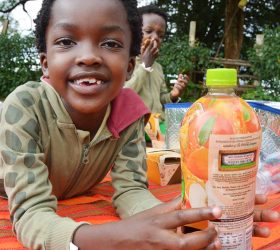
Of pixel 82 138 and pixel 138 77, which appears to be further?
pixel 138 77

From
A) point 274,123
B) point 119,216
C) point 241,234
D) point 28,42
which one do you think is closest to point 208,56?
point 28,42

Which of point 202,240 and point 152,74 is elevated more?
point 152,74

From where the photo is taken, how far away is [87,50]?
1.27 m

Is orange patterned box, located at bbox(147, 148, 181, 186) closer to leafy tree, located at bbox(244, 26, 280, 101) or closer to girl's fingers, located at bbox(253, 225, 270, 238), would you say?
girl's fingers, located at bbox(253, 225, 270, 238)

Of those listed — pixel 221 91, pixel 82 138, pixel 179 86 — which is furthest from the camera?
pixel 179 86

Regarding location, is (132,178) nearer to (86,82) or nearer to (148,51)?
(86,82)

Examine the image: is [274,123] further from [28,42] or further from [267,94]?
[28,42]

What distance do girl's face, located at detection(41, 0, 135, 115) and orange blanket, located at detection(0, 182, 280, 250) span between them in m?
0.39

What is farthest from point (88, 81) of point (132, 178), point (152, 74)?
point (152, 74)

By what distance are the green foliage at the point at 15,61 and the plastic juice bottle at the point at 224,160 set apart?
7.06m

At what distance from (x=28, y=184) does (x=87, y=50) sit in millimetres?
420

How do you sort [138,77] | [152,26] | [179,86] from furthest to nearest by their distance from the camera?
[152,26]
[179,86]
[138,77]

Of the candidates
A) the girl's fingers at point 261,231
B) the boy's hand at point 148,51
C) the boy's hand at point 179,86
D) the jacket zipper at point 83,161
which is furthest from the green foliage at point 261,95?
the girl's fingers at point 261,231

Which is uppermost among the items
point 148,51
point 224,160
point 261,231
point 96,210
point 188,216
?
point 148,51
